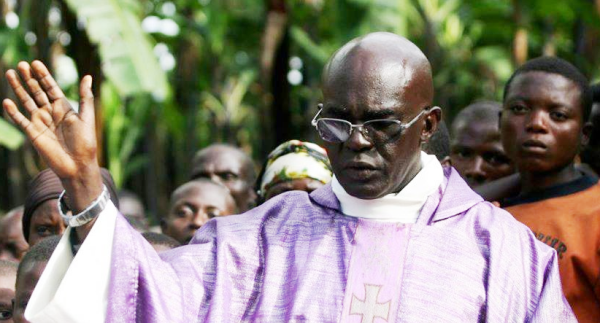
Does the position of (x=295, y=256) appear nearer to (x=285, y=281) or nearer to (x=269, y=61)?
(x=285, y=281)

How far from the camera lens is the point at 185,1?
11789 millimetres

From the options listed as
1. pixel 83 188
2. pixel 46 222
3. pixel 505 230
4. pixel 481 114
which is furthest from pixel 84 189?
pixel 481 114

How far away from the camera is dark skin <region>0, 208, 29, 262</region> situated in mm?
6258

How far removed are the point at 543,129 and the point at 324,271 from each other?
159 centimetres

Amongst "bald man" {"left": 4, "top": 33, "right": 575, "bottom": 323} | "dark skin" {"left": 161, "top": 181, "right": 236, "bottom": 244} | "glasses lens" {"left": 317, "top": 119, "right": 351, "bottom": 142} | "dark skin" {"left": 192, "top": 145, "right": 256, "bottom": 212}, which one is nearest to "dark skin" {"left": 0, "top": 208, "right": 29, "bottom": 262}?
"dark skin" {"left": 161, "top": 181, "right": 236, "bottom": 244}

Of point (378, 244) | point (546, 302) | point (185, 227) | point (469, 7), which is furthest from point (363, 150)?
point (469, 7)

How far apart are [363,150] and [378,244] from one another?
371 mm

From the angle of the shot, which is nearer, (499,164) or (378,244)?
(378,244)

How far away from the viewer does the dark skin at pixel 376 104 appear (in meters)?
3.55

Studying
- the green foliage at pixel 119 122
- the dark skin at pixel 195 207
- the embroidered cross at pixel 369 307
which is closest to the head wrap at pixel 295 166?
the dark skin at pixel 195 207

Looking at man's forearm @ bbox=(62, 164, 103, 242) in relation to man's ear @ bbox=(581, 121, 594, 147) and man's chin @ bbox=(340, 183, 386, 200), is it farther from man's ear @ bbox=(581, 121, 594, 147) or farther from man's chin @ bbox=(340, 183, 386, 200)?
man's ear @ bbox=(581, 121, 594, 147)

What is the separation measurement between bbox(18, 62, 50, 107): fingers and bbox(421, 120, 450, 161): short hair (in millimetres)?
2294

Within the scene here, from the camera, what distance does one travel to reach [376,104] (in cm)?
357

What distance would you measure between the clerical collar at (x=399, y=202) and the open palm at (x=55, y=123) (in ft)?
3.27
